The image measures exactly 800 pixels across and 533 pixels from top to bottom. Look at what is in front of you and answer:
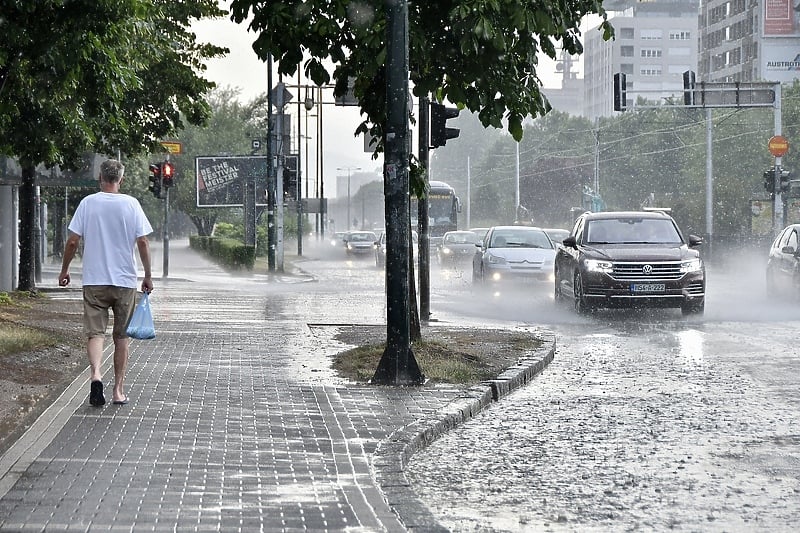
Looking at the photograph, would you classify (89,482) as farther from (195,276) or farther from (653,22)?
(653,22)

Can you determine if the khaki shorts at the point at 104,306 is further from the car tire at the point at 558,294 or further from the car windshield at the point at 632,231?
the car tire at the point at 558,294

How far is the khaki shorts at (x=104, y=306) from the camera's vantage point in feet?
33.1

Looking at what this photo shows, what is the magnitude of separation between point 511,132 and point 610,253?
9432mm

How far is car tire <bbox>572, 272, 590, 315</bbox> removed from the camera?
21.7m

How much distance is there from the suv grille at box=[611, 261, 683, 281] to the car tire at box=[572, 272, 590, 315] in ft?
2.07

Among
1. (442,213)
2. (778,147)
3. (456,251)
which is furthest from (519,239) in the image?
(442,213)

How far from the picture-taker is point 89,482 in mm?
7035

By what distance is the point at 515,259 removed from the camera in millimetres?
27953

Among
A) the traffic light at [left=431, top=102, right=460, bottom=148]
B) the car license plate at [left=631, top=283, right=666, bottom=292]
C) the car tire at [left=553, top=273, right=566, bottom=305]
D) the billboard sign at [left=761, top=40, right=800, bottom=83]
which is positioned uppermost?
the billboard sign at [left=761, top=40, right=800, bottom=83]

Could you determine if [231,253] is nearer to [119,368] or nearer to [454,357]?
[454,357]

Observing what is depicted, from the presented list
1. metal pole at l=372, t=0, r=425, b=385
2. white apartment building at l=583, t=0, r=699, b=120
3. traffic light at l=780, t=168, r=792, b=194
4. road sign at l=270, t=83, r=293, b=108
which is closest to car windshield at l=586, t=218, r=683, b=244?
metal pole at l=372, t=0, r=425, b=385

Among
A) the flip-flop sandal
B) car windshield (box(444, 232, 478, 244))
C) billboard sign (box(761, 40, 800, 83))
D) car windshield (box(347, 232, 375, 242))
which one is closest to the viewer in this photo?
the flip-flop sandal

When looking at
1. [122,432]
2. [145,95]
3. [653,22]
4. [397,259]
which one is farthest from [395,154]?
[653,22]

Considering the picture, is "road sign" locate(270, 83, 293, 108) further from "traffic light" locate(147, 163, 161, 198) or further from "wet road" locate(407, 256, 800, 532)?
"wet road" locate(407, 256, 800, 532)
